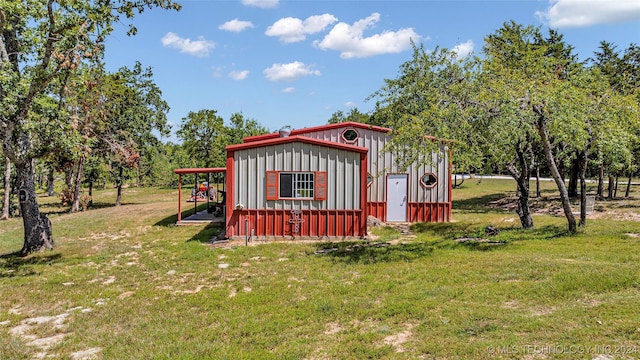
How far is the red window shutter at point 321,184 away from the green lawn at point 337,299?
73.4 inches

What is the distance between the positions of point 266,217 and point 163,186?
112 ft

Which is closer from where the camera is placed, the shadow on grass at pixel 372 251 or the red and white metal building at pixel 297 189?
the shadow on grass at pixel 372 251

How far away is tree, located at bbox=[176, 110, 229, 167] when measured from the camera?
127 feet

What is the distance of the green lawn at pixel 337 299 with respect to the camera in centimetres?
520

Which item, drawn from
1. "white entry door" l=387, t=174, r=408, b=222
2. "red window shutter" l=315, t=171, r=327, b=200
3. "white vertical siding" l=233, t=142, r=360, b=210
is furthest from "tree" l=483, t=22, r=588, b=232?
"white entry door" l=387, t=174, r=408, b=222

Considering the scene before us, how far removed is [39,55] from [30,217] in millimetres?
5022

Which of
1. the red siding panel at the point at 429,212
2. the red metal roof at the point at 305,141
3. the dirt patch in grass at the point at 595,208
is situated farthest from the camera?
the red siding panel at the point at 429,212

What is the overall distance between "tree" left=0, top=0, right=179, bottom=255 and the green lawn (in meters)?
3.71

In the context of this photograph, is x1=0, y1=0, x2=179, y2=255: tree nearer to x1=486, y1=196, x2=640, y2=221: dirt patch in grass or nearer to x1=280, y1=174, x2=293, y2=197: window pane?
x1=280, y1=174, x2=293, y2=197: window pane

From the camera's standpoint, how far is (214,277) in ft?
30.7

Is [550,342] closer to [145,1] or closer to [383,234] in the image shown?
[383,234]

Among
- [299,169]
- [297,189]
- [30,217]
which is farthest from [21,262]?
[299,169]

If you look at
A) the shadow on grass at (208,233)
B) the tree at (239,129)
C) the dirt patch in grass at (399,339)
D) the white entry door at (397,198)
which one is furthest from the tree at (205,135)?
the dirt patch in grass at (399,339)

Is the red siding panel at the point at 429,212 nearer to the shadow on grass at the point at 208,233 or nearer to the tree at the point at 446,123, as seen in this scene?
the tree at the point at 446,123
